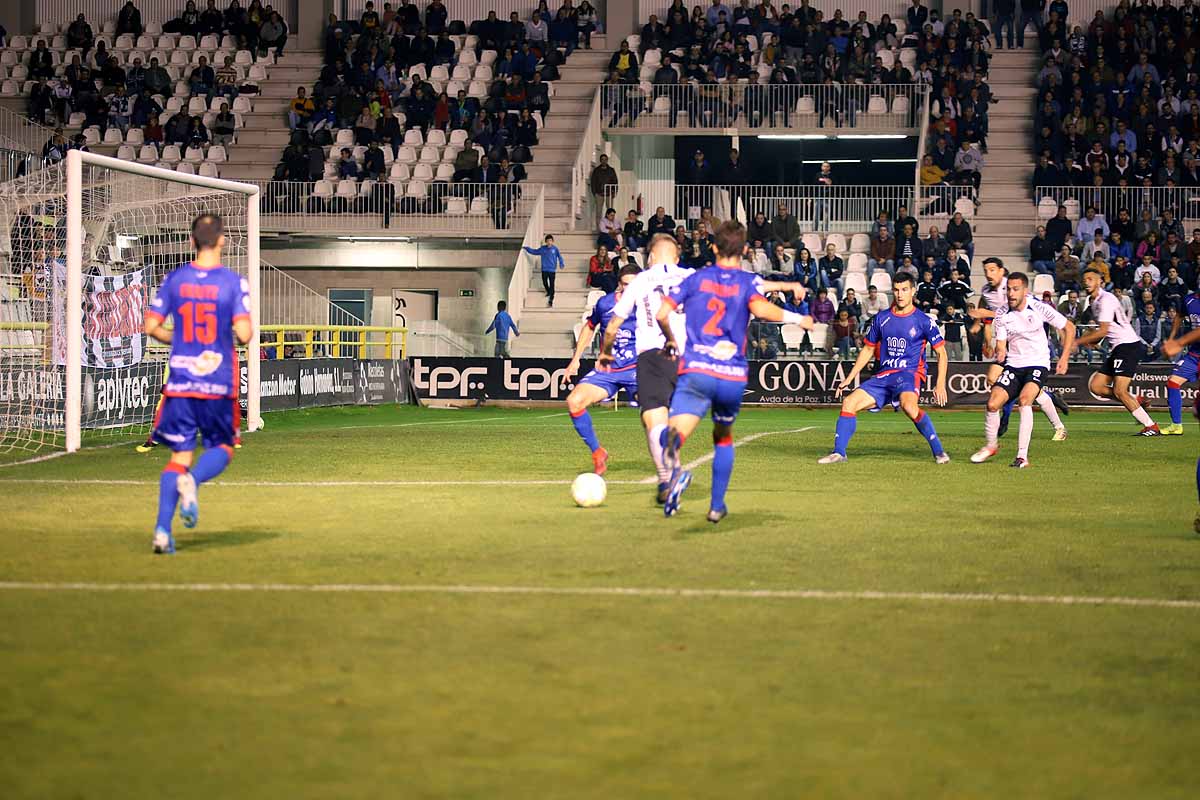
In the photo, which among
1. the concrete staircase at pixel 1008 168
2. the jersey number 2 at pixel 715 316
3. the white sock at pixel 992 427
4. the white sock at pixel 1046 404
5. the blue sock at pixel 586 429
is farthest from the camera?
the concrete staircase at pixel 1008 168

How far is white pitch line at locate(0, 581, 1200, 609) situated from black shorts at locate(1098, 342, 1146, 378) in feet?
43.8

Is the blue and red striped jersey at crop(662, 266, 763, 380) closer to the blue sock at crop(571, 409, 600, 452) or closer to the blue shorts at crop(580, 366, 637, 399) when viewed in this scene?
the blue shorts at crop(580, 366, 637, 399)

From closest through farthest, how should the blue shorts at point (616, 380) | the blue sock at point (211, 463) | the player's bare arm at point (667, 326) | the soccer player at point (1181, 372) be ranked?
the blue sock at point (211, 463), the player's bare arm at point (667, 326), the blue shorts at point (616, 380), the soccer player at point (1181, 372)

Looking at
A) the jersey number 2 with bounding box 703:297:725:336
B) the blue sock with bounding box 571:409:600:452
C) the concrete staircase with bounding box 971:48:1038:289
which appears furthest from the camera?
the concrete staircase with bounding box 971:48:1038:289

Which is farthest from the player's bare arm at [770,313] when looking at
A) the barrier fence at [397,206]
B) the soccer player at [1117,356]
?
the barrier fence at [397,206]

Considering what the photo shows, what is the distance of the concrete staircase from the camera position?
1357 inches

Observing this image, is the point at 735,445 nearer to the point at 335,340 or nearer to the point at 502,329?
the point at 335,340

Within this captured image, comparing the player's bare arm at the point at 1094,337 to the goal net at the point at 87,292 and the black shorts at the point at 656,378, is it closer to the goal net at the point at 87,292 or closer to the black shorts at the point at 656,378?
the black shorts at the point at 656,378

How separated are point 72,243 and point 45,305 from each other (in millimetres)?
1727

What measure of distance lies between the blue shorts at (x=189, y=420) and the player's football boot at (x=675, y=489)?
317 centimetres

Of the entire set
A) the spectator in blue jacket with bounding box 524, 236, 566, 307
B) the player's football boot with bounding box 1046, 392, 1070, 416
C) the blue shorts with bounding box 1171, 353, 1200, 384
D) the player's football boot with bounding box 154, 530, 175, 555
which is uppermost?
the spectator in blue jacket with bounding box 524, 236, 566, 307

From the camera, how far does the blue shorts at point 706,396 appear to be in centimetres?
1028

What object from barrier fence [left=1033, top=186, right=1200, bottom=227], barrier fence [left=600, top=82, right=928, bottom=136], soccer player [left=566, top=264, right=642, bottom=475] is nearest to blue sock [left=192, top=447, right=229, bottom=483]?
soccer player [left=566, top=264, right=642, bottom=475]

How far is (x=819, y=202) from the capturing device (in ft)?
118
